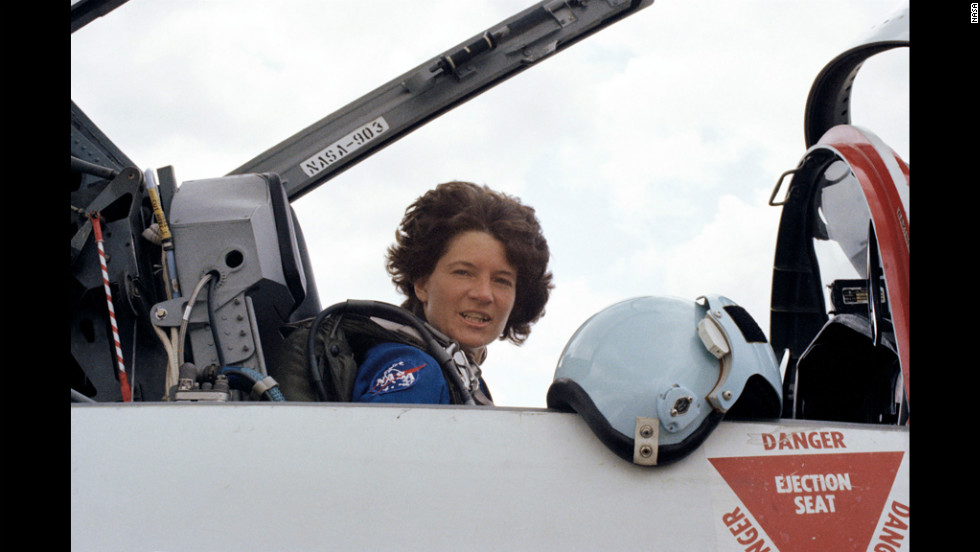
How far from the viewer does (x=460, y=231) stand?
220 cm

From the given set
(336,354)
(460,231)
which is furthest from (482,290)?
(336,354)

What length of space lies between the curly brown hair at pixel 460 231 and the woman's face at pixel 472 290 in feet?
0.09

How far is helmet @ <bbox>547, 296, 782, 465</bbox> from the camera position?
3.98 feet

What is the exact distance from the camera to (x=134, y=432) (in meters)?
1.24

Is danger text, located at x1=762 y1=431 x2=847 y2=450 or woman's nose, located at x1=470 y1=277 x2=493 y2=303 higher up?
woman's nose, located at x1=470 y1=277 x2=493 y2=303

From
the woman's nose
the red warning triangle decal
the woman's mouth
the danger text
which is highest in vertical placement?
the woman's nose

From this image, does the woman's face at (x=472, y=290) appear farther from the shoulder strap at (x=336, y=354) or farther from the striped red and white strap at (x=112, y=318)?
the striped red and white strap at (x=112, y=318)

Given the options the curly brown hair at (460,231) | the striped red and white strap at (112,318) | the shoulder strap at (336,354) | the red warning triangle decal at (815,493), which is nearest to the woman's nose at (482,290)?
the curly brown hair at (460,231)

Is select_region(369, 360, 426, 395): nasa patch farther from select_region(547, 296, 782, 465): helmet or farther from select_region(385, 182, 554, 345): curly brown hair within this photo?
select_region(385, 182, 554, 345): curly brown hair

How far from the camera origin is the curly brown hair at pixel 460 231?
2.19 metres

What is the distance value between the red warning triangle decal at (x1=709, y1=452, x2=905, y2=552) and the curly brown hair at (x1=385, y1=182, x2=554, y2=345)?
3.51 feet

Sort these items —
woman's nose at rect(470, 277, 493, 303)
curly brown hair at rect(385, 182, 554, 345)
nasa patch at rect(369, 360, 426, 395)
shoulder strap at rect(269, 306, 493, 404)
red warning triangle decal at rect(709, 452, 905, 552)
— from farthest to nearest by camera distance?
curly brown hair at rect(385, 182, 554, 345), woman's nose at rect(470, 277, 493, 303), shoulder strap at rect(269, 306, 493, 404), nasa patch at rect(369, 360, 426, 395), red warning triangle decal at rect(709, 452, 905, 552)

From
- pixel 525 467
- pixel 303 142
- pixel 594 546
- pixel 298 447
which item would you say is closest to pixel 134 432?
pixel 298 447

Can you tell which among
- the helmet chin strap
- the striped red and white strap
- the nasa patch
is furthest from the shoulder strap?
the helmet chin strap
